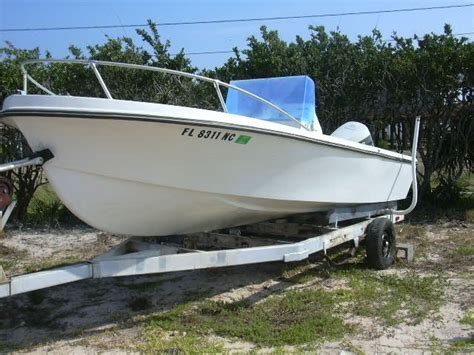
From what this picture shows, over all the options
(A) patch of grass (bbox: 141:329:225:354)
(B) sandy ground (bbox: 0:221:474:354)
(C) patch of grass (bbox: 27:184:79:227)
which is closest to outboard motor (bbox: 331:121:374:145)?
(B) sandy ground (bbox: 0:221:474:354)

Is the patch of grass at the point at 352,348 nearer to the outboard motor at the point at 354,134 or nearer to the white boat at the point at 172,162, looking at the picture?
the white boat at the point at 172,162

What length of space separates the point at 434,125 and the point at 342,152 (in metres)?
4.39

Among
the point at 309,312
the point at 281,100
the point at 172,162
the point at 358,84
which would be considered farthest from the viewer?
the point at 358,84

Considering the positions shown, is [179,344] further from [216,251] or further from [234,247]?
[234,247]

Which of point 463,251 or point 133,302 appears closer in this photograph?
point 133,302

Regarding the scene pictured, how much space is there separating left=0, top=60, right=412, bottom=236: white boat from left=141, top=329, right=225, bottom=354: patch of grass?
2.78 ft

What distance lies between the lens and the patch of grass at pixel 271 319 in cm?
382

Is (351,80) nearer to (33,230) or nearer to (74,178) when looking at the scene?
(33,230)

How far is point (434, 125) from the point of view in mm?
8672

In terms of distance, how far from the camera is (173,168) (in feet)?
12.8

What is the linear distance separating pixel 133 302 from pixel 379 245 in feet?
7.89

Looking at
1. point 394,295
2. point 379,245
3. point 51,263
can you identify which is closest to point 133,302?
point 51,263

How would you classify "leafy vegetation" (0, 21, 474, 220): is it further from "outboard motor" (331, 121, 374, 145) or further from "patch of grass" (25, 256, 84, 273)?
"outboard motor" (331, 121, 374, 145)

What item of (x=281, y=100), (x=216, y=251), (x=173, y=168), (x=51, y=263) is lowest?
(x=51, y=263)
